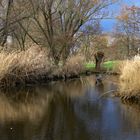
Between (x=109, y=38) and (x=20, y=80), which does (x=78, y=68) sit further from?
(x=109, y=38)

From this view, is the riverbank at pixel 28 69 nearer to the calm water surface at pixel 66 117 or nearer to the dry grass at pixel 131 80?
the calm water surface at pixel 66 117

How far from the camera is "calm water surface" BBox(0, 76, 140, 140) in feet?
28.5

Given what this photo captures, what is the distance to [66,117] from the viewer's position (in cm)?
1074

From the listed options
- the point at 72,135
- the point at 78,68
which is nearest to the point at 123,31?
the point at 78,68

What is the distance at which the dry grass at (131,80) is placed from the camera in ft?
43.5

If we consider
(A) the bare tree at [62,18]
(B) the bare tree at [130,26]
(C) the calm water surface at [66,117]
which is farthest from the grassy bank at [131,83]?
(B) the bare tree at [130,26]

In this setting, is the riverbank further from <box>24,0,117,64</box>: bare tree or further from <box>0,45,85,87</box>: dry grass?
<box>24,0,117,64</box>: bare tree

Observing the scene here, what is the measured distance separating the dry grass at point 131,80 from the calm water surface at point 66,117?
0.56 m

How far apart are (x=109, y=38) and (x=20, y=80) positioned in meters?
37.7

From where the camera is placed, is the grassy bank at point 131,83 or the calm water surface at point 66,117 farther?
the grassy bank at point 131,83

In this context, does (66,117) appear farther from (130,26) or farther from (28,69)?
(130,26)

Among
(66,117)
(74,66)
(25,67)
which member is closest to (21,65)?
(25,67)

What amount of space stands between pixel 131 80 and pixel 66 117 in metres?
4.00

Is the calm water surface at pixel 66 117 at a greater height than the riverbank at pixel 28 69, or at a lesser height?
lesser
